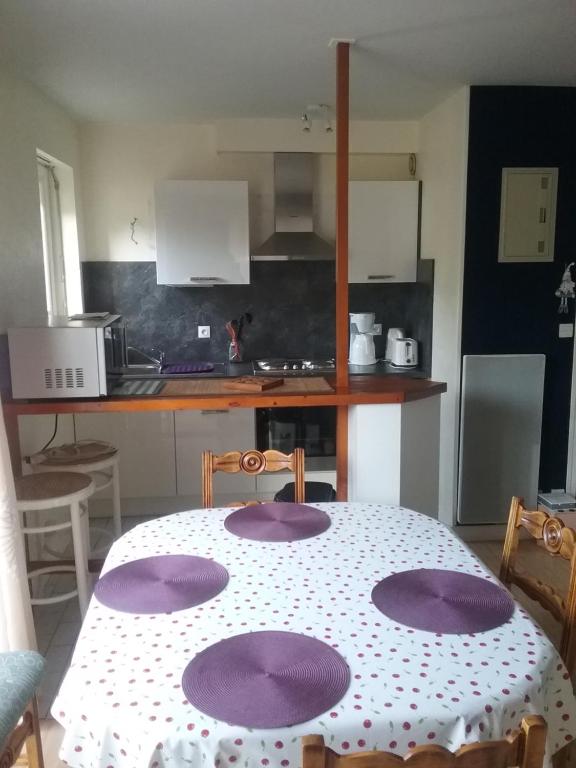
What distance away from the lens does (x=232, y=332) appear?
436cm

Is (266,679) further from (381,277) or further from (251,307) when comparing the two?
(251,307)

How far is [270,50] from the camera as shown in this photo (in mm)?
2762

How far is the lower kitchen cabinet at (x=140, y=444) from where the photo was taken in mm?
3809

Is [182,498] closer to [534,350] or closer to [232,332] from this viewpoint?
[232,332]

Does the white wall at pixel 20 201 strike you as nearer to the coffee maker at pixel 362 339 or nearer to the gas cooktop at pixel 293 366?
the gas cooktop at pixel 293 366

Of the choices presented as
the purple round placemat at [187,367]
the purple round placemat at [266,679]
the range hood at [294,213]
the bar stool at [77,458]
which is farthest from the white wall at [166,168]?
the purple round placemat at [266,679]

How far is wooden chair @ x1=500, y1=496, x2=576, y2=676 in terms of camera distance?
1.49m

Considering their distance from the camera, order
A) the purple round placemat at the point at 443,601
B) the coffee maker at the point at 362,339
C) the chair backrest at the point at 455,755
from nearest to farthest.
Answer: the chair backrest at the point at 455,755 < the purple round placemat at the point at 443,601 < the coffee maker at the point at 362,339

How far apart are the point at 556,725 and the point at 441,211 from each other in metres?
2.99

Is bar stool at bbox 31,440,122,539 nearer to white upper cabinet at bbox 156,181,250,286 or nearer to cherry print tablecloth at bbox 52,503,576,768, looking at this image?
cherry print tablecloth at bbox 52,503,576,768

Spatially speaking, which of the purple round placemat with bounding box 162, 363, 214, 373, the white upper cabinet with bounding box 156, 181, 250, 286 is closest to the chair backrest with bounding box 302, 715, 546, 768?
the purple round placemat with bounding box 162, 363, 214, 373

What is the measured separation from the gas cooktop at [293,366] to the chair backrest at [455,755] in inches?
122

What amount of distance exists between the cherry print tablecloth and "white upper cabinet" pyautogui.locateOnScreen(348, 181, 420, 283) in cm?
267

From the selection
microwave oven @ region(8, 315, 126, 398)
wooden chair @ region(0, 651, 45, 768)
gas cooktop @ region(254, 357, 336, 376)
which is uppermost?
microwave oven @ region(8, 315, 126, 398)
